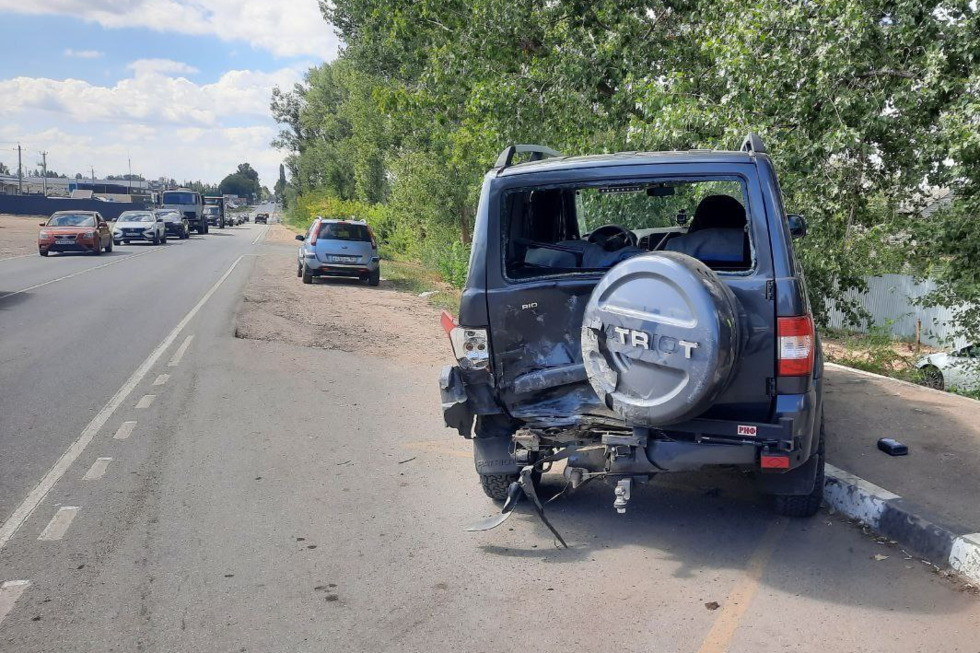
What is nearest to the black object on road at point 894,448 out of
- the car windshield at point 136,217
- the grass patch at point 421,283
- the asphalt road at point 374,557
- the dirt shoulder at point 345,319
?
the asphalt road at point 374,557

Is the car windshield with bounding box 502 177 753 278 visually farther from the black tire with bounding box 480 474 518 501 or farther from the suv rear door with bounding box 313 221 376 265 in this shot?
the suv rear door with bounding box 313 221 376 265

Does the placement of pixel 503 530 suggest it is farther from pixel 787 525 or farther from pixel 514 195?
pixel 514 195

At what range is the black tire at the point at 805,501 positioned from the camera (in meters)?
5.14

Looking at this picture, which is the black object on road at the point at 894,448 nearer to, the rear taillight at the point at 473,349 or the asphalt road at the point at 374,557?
the asphalt road at the point at 374,557

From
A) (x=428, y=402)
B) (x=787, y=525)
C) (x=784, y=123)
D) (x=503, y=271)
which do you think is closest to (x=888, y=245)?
(x=784, y=123)

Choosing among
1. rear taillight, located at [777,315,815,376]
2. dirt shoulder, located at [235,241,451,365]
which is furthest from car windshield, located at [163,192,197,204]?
rear taillight, located at [777,315,815,376]

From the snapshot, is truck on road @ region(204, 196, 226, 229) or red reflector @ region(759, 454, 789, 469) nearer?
red reflector @ region(759, 454, 789, 469)

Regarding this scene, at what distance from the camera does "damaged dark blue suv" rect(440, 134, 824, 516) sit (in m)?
4.29

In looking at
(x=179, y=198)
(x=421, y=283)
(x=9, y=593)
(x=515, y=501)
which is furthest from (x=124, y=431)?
(x=179, y=198)

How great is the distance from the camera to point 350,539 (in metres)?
4.93

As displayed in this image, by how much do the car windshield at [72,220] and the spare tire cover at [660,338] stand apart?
31468mm

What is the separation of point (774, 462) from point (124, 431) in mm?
5349

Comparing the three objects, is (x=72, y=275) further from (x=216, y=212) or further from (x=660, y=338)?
(x=216, y=212)

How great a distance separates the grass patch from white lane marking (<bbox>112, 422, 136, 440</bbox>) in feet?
35.7
